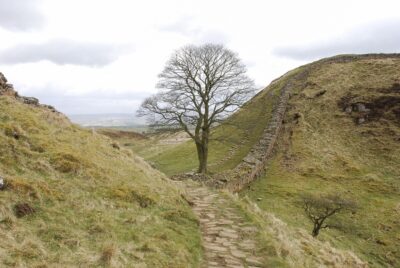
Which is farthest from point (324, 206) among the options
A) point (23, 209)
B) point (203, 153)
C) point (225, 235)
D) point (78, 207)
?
point (23, 209)

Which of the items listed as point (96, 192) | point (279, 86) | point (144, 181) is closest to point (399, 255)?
point (144, 181)

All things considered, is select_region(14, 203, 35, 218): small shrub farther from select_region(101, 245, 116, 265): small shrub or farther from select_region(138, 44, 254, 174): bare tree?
select_region(138, 44, 254, 174): bare tree

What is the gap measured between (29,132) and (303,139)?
2855 centimetres

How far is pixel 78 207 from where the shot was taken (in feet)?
37.8

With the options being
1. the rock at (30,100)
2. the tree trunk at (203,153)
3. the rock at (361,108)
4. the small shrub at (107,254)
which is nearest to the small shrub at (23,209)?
the small shrub at (107,254)

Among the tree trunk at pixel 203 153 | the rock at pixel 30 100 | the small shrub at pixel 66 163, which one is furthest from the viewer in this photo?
the tree trunk at pixel 203 153

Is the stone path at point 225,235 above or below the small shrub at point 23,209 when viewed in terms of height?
below

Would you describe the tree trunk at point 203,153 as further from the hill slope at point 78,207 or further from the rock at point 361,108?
the rock at point 361,108

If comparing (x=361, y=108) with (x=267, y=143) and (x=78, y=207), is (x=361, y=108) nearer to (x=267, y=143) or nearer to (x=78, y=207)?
(x=267, y=143)

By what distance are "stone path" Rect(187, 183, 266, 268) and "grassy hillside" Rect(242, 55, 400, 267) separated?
7593mm

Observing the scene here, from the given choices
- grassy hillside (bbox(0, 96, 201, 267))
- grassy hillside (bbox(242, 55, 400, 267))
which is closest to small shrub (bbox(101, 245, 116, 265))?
grassy hillside (bbox(0, 96, 201, 267))

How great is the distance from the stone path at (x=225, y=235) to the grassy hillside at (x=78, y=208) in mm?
516

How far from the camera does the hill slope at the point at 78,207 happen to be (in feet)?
29.7

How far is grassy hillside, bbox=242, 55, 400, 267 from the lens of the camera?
24.4 meters
